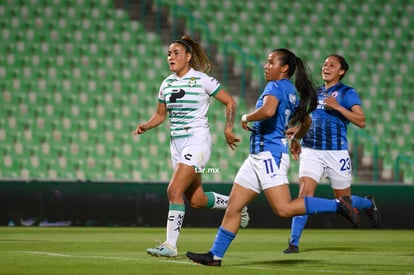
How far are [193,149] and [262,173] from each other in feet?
4.71

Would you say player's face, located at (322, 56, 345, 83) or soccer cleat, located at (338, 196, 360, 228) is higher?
player's face, located at (322, 56, 345, 83)

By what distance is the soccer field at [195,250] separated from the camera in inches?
318

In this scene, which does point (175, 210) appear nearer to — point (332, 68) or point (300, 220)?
point (300, 220)

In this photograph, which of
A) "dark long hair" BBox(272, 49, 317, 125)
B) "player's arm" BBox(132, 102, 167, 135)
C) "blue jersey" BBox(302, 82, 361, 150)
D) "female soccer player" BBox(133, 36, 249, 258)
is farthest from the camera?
"blue jersey" BBox(302, 82, 361, 150)

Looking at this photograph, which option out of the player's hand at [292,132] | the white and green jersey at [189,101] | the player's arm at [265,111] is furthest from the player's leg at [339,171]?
the player's arm at [265,111]

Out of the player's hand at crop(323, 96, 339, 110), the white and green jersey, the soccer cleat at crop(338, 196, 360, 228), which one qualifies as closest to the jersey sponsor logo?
the white and green jersey

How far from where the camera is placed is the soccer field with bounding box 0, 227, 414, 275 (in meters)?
8.07

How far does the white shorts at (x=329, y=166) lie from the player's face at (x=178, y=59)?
194cm

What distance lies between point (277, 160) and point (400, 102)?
12905mm

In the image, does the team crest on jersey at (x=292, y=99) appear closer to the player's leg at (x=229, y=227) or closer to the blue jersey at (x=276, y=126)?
the blue jersey at (x=276, y=126)

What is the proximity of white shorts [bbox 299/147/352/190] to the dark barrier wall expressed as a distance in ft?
18.3

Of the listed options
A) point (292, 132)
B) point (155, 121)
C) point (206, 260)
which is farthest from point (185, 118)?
point (206, 260)

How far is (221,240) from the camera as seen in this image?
26.7 ft

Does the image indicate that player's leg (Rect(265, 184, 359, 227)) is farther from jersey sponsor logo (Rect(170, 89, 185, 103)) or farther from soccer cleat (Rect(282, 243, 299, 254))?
soccer cleat (Rect(282, 243, 299, 254))
